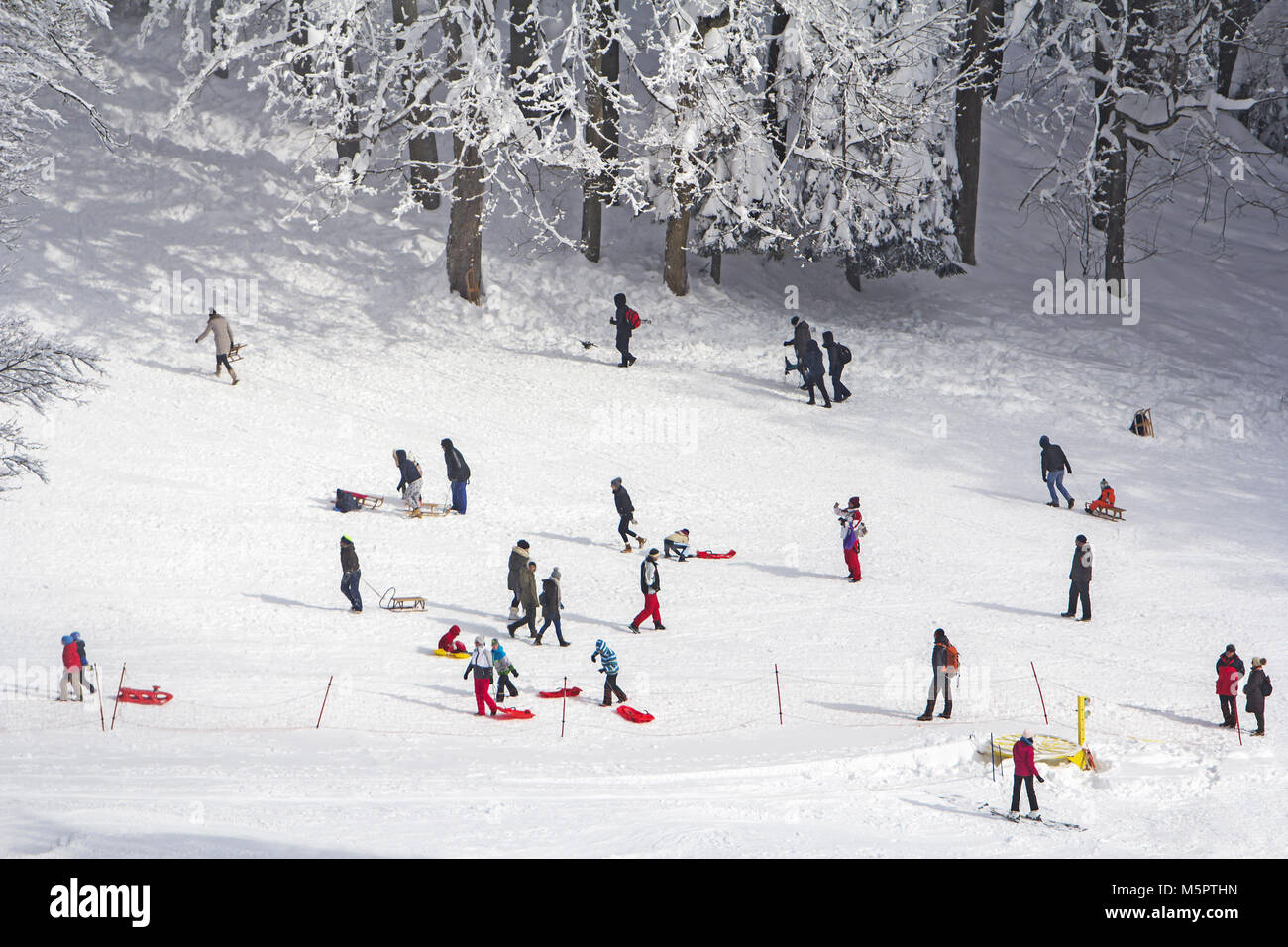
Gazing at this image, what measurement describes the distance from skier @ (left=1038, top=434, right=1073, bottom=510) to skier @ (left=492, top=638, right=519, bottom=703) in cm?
1046

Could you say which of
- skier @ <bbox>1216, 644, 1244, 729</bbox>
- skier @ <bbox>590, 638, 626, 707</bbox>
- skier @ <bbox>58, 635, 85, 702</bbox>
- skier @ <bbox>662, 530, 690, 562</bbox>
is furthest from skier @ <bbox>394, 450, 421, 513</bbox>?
skier @ <bbox>1216, 644, 1244, 729</bbox>

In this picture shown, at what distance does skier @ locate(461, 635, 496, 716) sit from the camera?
12.7 metres

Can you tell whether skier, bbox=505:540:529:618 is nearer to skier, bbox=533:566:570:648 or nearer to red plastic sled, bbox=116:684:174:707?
skier, bbox=533:566:570:648

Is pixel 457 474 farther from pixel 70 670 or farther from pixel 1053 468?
pixel 1053 468

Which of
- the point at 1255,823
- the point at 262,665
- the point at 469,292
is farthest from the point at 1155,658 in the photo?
the point at 469,292

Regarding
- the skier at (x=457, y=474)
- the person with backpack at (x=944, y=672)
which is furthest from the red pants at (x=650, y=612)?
the skier at (x=457, y=474)

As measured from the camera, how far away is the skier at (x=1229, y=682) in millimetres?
12734

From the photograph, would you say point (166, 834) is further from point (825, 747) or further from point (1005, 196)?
point (1005, 196)

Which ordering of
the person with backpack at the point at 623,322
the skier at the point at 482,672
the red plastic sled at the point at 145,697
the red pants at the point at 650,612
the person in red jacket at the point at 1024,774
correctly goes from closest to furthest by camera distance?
the person in red jacket at the point at 1024,774 < the skier at the point at 482,672 < the red plastic sled at the point at 145,697 < the red pants at the point at 650,612 < the person with backpack at the point at 623,322

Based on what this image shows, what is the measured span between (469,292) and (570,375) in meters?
3.96

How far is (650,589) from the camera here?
15086 millimetres

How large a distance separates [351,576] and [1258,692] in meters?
10.7

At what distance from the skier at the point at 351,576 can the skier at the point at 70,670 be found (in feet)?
11.0

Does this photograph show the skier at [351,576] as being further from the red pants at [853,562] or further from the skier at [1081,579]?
the skier at [1081,579]
